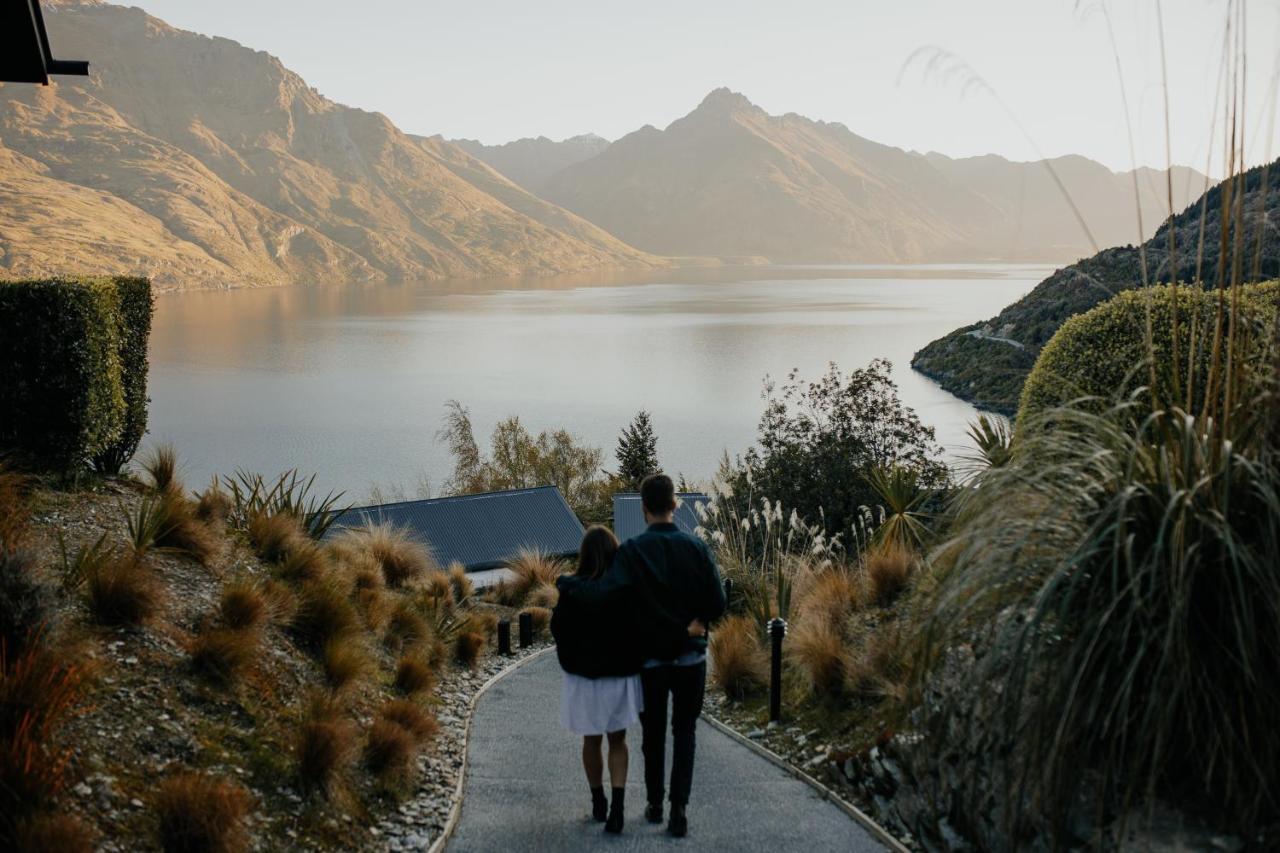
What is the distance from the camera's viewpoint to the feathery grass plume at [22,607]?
Result: 4.63m

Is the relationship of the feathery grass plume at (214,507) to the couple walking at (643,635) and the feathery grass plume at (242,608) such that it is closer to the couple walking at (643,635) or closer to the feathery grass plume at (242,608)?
the feathery grass plume at (242,608)

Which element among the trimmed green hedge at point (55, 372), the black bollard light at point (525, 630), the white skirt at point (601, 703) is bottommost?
the black bollard light at point (525, 630)

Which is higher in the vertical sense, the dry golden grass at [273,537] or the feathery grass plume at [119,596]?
the feathery grass plume at [119,596]

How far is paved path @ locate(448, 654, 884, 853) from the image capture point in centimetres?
482

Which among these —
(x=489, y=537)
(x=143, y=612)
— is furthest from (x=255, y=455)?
(x=143, y=612)

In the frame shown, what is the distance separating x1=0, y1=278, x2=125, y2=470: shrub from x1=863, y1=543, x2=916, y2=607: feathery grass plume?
6.95 m

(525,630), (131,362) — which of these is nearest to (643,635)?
(525,630)

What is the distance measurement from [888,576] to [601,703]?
359cm

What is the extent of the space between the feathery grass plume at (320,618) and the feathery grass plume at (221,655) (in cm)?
101

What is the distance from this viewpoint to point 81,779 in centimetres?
429

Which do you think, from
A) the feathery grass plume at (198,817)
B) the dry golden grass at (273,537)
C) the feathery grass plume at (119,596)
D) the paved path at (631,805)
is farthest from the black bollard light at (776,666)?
the dry golden grass at (273,537)

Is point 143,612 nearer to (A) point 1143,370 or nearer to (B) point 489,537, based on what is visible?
(A) point 1143,370

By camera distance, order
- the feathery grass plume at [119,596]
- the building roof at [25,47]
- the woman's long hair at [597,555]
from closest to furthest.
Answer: the woman's long hair at [597,555] → the feathery grass plume at [119,596] → the building roof at [25,47]

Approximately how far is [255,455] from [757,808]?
166 ft
